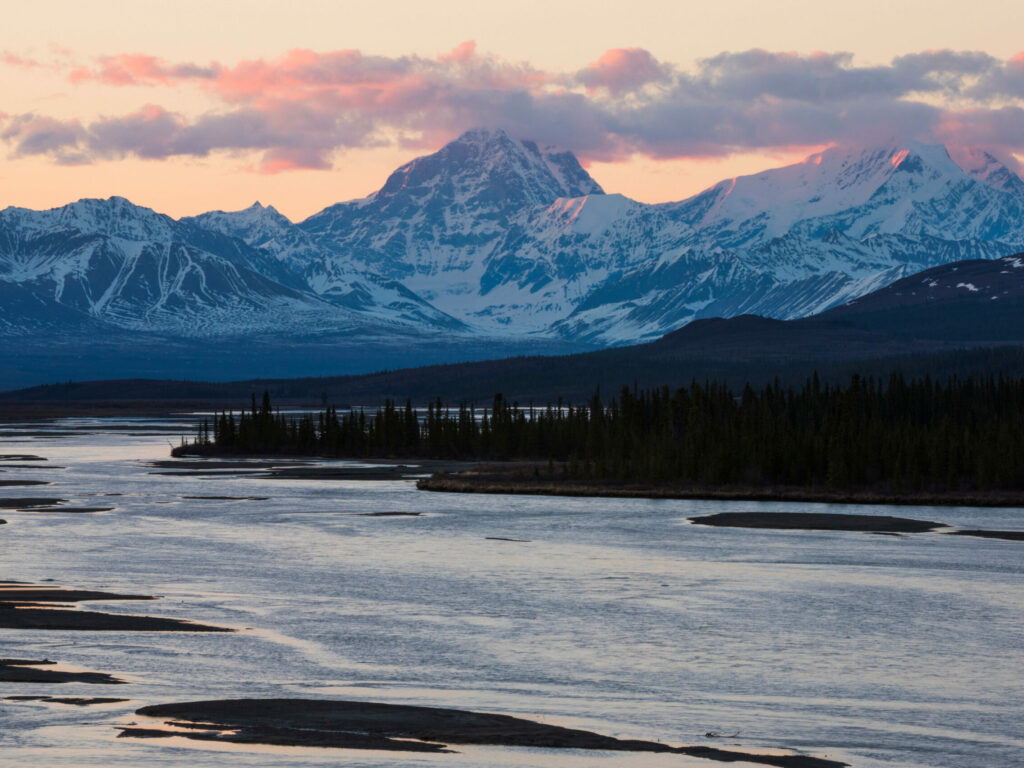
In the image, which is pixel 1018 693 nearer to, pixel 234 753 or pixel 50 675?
pixel 234 753

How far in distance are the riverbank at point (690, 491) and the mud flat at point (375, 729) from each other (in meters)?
85.2

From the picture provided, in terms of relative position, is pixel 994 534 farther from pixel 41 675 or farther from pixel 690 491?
pixel 41 675

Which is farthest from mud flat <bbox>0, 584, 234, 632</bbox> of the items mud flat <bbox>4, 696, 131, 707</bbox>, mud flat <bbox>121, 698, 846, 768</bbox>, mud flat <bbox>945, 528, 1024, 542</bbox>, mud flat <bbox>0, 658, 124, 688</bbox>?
mud flat <bbox>945, 528, 1024, 542</bbox>

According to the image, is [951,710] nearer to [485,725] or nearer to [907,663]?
[907,663]

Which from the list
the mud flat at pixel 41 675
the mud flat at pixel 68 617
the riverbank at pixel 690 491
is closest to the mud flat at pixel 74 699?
the mud flat at pixel 41 675

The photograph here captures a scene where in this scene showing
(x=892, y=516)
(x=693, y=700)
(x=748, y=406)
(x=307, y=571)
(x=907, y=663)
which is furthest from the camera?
(x=748, y=406)

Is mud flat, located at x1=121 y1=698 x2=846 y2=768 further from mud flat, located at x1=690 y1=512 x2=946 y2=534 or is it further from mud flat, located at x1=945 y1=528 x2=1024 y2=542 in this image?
mud flat, located at x1=690 y1=512 x2=946 y2=534

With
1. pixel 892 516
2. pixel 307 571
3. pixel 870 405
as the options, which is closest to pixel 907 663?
pixel 307 571

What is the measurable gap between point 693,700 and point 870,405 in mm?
157461

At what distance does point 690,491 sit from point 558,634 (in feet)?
248

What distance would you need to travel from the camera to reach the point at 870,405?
652 feet

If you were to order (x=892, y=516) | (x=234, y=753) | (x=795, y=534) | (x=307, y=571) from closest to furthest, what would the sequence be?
(x=234, y=753) → (x=307, y=571) → (x=795, y=534) → (x=892, y=516)

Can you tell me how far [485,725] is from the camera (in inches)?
1679

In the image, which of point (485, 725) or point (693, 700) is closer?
point (485, 725)
